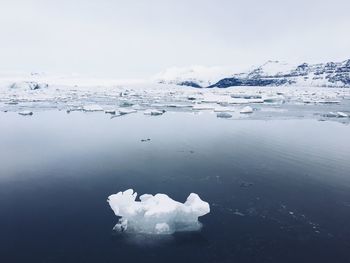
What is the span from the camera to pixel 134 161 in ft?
39.1

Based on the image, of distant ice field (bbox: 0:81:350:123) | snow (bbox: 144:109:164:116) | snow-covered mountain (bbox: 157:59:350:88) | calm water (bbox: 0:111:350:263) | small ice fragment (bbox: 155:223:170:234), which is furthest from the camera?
snow-covered mountain (bbox: 157:59:350:88)

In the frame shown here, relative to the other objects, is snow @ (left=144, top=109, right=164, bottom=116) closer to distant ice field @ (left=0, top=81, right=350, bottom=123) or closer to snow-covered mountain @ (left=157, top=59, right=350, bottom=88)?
distant ice field @ (left=0, top=81, right=350, bottom=123)

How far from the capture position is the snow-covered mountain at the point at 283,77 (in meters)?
88.9

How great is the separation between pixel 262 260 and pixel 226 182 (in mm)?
3865

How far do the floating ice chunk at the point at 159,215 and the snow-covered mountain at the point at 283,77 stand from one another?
8403 centimetres

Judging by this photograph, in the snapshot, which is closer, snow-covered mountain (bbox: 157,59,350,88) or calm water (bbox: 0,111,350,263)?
calm water (bbox: 0,111,350,263)

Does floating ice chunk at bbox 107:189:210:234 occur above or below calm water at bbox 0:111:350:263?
above

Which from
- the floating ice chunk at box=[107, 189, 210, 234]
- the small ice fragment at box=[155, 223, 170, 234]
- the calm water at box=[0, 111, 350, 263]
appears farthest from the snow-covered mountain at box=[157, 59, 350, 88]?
the small ice fragment at box=[155, 223, 170, 234]

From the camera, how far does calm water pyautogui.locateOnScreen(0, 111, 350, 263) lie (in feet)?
21.0

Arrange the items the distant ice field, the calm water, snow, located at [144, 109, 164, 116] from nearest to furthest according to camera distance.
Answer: the calm water, snow, located at [144, 109, 164, 116], the distant ice field

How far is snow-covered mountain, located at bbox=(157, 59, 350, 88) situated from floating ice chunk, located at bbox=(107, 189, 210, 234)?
84.0 meters

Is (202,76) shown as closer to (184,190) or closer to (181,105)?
(181,105)

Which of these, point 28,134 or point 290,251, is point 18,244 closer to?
point 290,251

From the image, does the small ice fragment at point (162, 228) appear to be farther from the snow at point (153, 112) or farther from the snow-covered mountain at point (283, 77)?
the snow-covered mountain at point (283, 77)
